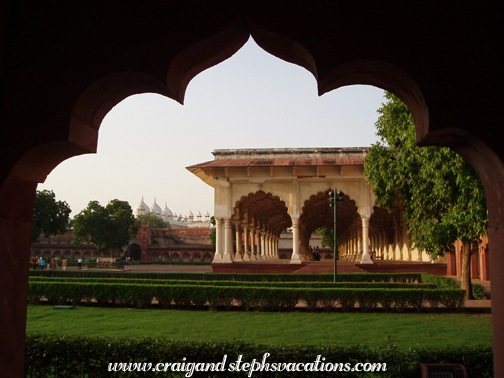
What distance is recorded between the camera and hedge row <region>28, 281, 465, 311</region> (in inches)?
412

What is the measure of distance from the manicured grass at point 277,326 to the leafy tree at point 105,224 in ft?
120

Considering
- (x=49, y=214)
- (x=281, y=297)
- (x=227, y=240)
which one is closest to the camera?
(x=281, y=297)

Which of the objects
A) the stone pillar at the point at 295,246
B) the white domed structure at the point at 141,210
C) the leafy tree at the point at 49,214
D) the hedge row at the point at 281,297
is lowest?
the hedge row at the point at 281,297

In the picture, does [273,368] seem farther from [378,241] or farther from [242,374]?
[378,241]

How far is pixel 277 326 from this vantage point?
847 centimetres

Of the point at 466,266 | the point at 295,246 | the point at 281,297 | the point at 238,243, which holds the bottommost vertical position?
the point at 281,297

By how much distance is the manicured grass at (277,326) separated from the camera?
23.7 feet

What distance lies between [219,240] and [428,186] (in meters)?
11.4

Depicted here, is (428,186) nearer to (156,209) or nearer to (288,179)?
(288,179)

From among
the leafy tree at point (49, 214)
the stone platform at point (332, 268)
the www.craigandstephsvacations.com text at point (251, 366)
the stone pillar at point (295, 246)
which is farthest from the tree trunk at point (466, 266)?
the leafy tree at point (49, 214)

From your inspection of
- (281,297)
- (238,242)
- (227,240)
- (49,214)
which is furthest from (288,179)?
(49,214)

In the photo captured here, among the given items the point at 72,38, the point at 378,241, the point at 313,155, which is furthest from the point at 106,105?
the point at 378,241

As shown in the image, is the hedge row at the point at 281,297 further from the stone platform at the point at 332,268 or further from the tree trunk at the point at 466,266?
the stone platform at the point at 332,268

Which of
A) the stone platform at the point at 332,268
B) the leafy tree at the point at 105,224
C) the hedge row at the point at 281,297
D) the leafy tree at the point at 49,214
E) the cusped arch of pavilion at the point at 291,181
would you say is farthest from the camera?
the leafy tree at the point at 105,224
